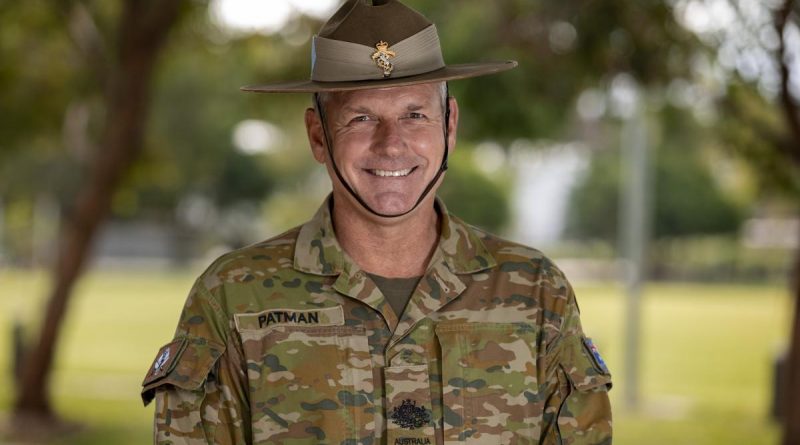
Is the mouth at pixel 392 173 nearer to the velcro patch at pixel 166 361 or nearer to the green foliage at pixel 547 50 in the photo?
the velcro patch at pixel 166 361

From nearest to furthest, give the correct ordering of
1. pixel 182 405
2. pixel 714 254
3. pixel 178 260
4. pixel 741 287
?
pixel 182 405 < pixel 741 287 < pixel 714 254 < pixel 178 260

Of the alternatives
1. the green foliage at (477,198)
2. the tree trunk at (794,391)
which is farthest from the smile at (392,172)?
the green foliage at (477,198)

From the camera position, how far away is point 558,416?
2.29 meters

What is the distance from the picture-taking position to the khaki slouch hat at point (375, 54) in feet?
7.38

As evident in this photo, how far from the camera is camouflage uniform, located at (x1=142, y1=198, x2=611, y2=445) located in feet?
7.39

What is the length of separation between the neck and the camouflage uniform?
3 cm

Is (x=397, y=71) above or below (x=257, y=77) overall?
below

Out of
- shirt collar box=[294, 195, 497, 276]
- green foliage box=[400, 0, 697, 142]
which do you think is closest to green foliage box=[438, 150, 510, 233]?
green foliage box=[400, 0, 697, 142]

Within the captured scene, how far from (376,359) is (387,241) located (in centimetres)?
24

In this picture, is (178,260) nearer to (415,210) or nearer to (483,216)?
(483,216)

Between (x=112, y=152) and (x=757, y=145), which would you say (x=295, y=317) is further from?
(x=112, y=152)

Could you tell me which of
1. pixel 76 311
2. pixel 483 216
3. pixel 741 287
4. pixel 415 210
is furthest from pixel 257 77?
pixel 483 216

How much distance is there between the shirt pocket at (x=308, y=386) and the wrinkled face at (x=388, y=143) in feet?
0.93

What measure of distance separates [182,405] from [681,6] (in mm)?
6673
